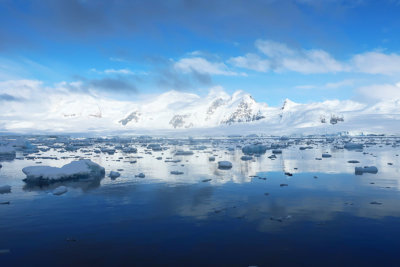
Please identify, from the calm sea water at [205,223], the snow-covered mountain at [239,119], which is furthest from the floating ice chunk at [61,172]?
the snow-covered mountain at [239,119]

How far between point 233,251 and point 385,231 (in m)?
5.06

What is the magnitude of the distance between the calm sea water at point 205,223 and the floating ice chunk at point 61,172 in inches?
29.7

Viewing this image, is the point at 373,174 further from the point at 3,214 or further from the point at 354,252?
the point at 3,214

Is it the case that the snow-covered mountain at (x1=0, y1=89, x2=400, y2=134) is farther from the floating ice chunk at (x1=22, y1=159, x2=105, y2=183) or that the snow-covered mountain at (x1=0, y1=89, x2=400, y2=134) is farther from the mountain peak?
the floating ice chunk at (x1=22, y1=159, x2=105, y2=183)

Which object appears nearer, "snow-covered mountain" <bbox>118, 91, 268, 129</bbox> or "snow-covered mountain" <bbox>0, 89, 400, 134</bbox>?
"snow-covered mountain" <bbox>0, 89, 400, 134</bbox>

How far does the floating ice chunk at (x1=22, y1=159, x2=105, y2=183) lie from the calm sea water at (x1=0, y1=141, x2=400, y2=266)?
76 centimetres

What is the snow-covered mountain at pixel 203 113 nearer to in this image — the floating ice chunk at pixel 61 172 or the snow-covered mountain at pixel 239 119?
the snow-covered mountain at pixel 239 119

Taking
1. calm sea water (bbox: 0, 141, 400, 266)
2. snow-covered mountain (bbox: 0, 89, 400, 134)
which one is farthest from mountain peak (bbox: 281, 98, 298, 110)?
calm sea water (bbox: 0, 141, 400, 266)

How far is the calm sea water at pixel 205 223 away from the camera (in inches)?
358

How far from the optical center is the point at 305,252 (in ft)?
30.4

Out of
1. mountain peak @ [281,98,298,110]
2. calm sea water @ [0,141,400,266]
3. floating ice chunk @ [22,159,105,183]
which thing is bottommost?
A: calm sea water @ [0,141,400,266]

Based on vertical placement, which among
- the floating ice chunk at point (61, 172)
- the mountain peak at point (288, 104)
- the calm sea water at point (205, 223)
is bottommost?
the calm sea water at point (205, 223)

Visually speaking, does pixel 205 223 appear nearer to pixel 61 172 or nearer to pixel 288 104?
pixel 61 172

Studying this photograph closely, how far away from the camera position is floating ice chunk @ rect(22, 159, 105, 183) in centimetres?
1917
